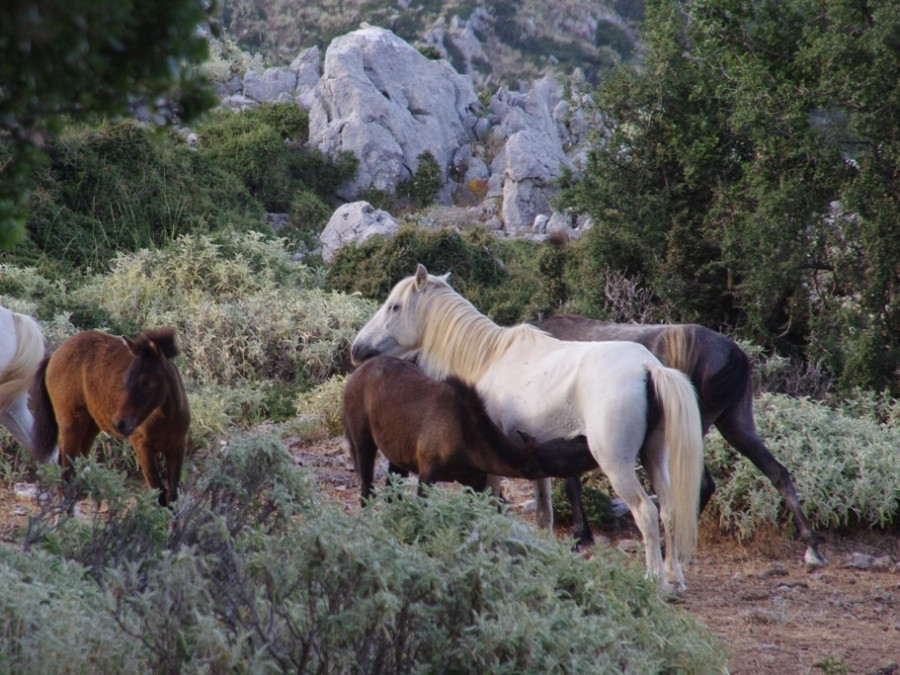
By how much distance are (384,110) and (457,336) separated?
21.6 m

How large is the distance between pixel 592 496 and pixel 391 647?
170 inches

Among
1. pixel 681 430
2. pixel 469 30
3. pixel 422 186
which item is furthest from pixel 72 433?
pixel 469 30

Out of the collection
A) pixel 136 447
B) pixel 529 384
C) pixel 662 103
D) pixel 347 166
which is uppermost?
pixel 662 103

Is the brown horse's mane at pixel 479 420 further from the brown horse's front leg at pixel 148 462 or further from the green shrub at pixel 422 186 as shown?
the green shrub at pixel 422 186

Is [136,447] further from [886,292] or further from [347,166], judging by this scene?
[347,166]

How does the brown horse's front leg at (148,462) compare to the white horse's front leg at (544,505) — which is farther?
the white horse's front leg at (544,505)

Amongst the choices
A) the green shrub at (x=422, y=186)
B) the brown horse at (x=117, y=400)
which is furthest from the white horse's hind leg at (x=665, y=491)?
the green shrub at (x=422, y=186)

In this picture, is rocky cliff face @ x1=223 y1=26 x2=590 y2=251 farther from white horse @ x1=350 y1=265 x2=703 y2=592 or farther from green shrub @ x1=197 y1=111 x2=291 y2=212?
white horse @ x1=350 y1=265 x2=703 y2=592

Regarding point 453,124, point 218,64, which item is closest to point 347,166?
point 453,124

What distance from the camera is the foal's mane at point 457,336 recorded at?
6.03 metres

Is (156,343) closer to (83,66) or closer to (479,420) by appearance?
(479,420)

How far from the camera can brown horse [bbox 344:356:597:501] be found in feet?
17.1

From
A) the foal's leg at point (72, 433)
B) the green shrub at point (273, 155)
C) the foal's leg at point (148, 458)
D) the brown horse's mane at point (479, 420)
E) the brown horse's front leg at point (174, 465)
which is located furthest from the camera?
the green shrub at point (273, 155)

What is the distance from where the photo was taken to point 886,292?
353 inches
